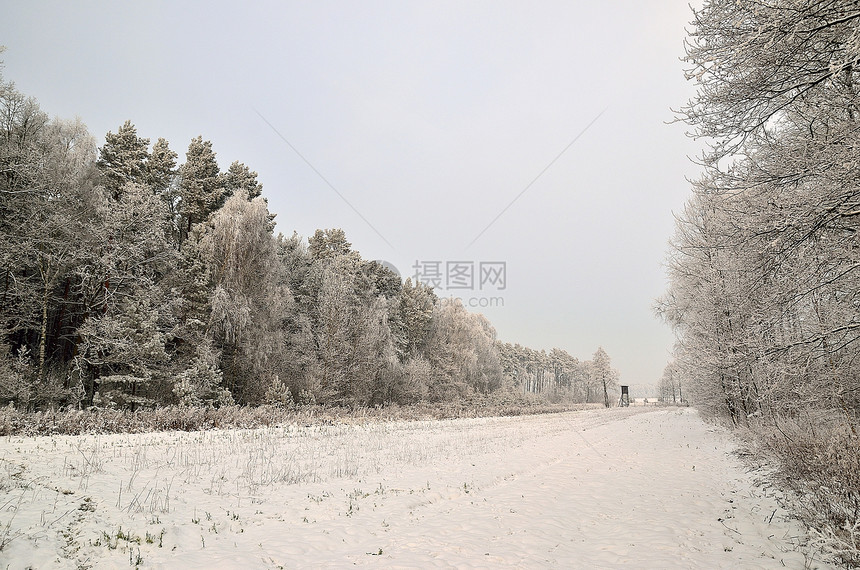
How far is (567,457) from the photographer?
13.5 meters

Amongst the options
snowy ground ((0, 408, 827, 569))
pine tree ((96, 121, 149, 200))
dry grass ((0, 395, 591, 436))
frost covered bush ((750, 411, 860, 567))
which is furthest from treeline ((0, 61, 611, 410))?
frost covered bush ((750, 411, 860, 567))

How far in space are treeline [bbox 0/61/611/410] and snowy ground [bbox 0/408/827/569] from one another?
7475 mm

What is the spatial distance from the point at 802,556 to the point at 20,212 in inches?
→ 953

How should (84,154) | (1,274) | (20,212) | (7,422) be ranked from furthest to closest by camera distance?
(84,154) < (1,274) < (20,212) < (7,422)

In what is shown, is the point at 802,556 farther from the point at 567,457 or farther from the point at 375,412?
the point at 375,412

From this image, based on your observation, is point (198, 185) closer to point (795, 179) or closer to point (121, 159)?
point (121, 159)

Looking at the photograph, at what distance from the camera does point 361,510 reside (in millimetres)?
7391

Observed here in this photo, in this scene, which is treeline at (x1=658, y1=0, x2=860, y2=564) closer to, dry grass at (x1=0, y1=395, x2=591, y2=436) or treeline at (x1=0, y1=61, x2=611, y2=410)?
dry grass at (x1=0, y1=395, x2=591, y2=436)

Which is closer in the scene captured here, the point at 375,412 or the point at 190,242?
the point at 190,242

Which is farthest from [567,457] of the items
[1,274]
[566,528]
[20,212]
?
[1,274]

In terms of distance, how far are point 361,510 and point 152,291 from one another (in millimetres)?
17532

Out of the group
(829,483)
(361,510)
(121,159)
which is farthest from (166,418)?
(829,483)

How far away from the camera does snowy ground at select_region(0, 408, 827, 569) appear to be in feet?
17.0

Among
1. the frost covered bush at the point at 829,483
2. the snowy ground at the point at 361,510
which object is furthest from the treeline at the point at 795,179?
the snowy ground at the point at 361,510
